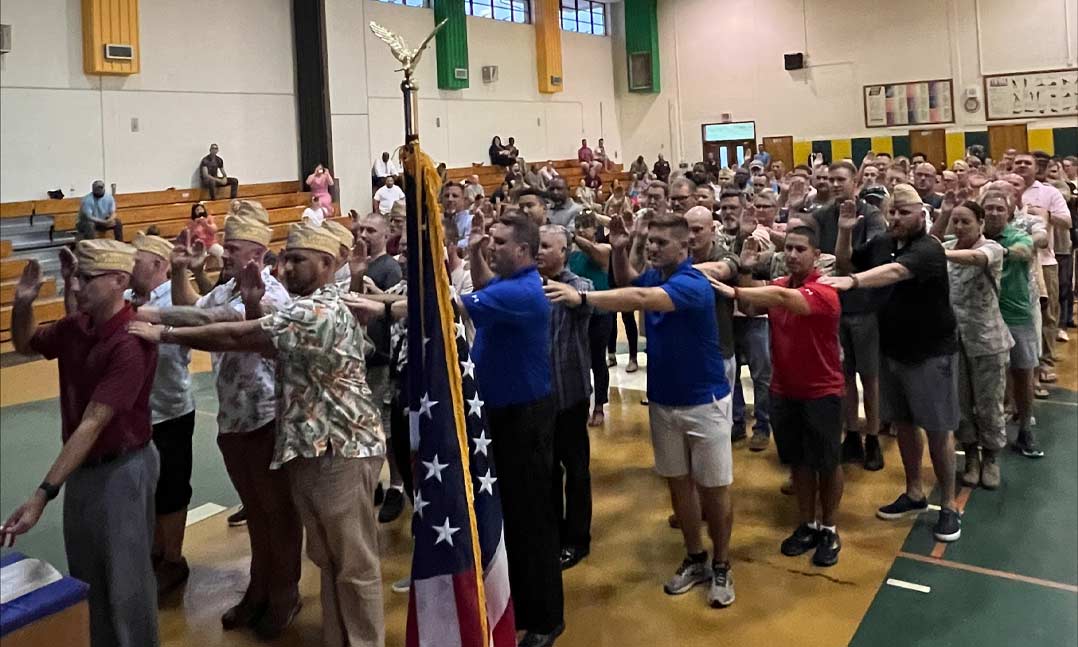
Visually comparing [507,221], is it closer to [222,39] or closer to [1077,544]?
[1077,544]

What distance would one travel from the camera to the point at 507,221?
322cm

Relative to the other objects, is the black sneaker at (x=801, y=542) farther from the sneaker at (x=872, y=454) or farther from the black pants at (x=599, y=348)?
the black pants at (x=599, y=348)

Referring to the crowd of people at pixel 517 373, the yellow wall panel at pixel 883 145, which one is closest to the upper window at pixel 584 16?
the yellow wall panel at pixel 883 145

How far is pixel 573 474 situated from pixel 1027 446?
123 inches

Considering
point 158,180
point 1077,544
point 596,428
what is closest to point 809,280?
point 1077,544

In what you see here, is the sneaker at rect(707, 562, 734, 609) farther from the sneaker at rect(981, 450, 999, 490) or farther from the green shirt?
the green shirt

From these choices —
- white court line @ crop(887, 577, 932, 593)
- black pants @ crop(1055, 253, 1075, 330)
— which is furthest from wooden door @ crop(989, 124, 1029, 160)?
white court line @ crop(887, 577, 932, 593)

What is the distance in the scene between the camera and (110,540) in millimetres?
2592

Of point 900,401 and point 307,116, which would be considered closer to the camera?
point 900,401

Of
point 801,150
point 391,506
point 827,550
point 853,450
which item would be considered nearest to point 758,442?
point 853,450

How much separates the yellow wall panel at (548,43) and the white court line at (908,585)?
17.9 m

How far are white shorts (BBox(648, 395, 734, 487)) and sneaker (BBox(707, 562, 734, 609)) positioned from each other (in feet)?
1.36

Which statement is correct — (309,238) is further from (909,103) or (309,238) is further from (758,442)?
(909,103)

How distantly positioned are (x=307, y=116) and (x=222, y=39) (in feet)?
6.06
